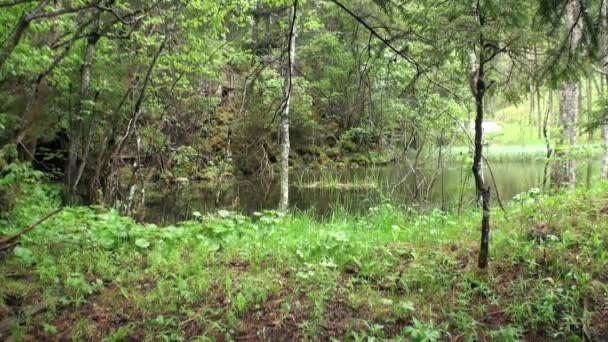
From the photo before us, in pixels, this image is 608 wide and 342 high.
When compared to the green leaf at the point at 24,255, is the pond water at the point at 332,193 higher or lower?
lower

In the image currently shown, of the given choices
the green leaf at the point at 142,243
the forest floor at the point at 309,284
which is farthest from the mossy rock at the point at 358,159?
the green leaf at the point at 142,243

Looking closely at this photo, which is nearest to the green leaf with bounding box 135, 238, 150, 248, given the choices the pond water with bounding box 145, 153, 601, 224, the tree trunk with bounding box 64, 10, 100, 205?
the tree trunk with bounding box 64, 10, 100, 205

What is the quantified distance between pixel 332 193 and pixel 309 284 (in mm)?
11484

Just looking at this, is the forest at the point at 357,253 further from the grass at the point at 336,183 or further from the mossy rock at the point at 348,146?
the mossy rock at the point at 348,146

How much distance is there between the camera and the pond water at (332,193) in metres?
10.7

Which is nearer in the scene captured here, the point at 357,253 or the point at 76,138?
the point at 357,253

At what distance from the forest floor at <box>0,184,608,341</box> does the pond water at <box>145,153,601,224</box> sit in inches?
173

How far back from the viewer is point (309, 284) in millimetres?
3682

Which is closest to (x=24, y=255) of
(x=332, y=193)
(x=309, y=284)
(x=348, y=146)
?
(x=309, y=284)

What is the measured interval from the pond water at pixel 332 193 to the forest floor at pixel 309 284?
4391 mm

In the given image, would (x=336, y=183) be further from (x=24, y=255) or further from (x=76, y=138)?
(x=24, y=255)

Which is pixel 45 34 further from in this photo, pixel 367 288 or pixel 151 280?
pixel 367 288

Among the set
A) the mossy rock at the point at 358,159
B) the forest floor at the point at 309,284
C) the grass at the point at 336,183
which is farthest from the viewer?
the mossy rock at the point at 358,159

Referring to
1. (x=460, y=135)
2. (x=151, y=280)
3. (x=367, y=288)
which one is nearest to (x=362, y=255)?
(x=367, y=288)
